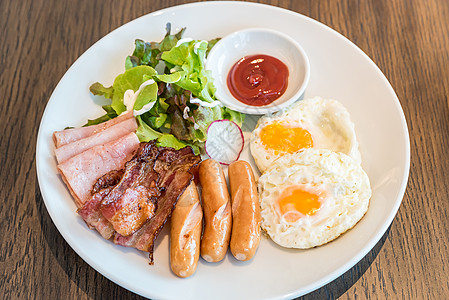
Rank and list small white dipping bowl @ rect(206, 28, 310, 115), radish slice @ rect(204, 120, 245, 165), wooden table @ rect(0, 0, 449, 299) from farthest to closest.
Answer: small white dipping bowl @ rect(206, 28, 310, 115) → radish slice @ rect(204, 120, 245, 165) → wooden table @ rect(0, 0, 449, 299)

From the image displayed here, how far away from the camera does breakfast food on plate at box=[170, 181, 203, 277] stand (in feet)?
8.01

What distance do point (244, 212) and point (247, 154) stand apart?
62 centimetres

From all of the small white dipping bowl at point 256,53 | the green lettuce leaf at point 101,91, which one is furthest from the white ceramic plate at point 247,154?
the small white dipping bowl at point 256,53

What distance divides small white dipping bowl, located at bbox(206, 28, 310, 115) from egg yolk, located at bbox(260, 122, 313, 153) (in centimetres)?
18

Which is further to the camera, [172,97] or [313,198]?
[172,97]

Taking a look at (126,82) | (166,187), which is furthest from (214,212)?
(126,82)

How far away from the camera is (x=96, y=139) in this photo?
290cm

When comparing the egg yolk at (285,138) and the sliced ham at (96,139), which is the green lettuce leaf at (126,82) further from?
the egg yolk at (285,138)

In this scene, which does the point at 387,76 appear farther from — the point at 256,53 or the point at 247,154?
the point at 247,154

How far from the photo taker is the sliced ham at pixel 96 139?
284cm

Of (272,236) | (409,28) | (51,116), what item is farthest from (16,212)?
(409,28)

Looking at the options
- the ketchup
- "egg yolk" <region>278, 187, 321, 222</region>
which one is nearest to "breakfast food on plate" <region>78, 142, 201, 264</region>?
"egg yolk" <region>278, 187, 321, 222</region>

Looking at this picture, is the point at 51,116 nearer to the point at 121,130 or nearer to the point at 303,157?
the point at 121,130

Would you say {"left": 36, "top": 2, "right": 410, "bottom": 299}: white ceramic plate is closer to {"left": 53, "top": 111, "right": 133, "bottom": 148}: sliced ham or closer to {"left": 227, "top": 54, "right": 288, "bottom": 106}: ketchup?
{"left": 53, "top": 111, "right": 133, "bottom": 148}: sliced ham
